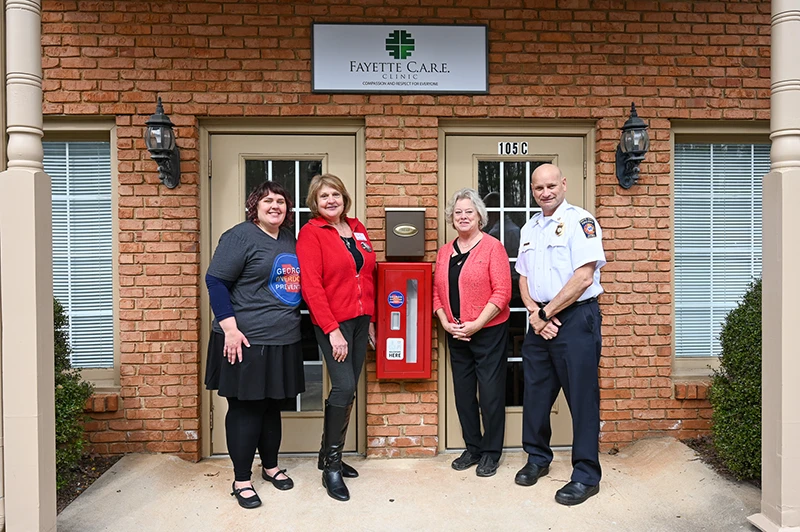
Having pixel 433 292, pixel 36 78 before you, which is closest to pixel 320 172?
pixel 433 292

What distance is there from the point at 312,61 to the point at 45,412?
8.88 feet

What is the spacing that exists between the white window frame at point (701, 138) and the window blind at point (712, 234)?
0.05 m

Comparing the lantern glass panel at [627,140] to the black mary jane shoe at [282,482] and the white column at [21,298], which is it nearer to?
the black mary jane shoe at [282,482]

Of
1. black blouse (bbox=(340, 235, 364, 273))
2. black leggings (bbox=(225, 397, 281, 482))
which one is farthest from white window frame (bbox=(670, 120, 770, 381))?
black leggings (bbox=(225, 397, 281, 482))

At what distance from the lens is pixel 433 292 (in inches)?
155

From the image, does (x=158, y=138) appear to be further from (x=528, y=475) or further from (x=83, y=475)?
(x=528, y=475)

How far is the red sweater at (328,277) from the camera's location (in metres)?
3.34

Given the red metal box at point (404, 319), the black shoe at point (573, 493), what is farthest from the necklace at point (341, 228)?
the black shoe at point (573, 493)

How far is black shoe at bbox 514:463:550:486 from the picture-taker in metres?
3.58

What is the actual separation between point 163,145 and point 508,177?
238 centimetres

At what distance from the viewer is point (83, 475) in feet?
12.5

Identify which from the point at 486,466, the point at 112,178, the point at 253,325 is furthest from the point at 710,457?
the point at 112,178

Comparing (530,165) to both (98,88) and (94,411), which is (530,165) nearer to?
(98,88)

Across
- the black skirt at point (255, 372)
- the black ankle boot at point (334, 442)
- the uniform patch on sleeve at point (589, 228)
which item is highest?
the uniform patch on sleeve at point (589, 228)
